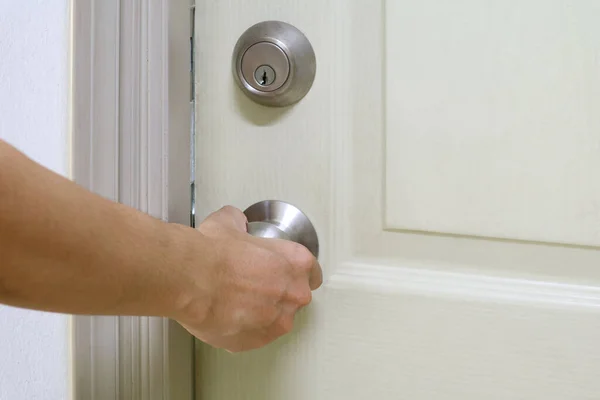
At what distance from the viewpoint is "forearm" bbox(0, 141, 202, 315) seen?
0.79 feet

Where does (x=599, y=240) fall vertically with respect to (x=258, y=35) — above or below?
below

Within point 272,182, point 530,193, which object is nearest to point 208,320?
point 272,182

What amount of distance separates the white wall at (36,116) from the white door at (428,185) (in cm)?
14

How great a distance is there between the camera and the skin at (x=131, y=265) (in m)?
0.25

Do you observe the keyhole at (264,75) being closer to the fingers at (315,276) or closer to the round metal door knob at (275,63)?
the round metal door knob at (275,63)

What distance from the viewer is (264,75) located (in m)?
0.47

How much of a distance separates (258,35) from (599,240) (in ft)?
1.15

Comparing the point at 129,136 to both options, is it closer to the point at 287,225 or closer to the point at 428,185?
the point at 287,225

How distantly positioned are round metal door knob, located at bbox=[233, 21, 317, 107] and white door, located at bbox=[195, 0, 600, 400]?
0.01 m

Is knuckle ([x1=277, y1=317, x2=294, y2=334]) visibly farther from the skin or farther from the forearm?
the forearm

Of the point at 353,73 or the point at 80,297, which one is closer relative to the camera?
the point at 80,297

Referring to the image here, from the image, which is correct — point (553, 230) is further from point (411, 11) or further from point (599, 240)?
point (411, 11)

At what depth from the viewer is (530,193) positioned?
0.42 m

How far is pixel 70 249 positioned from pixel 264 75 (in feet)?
0.88
